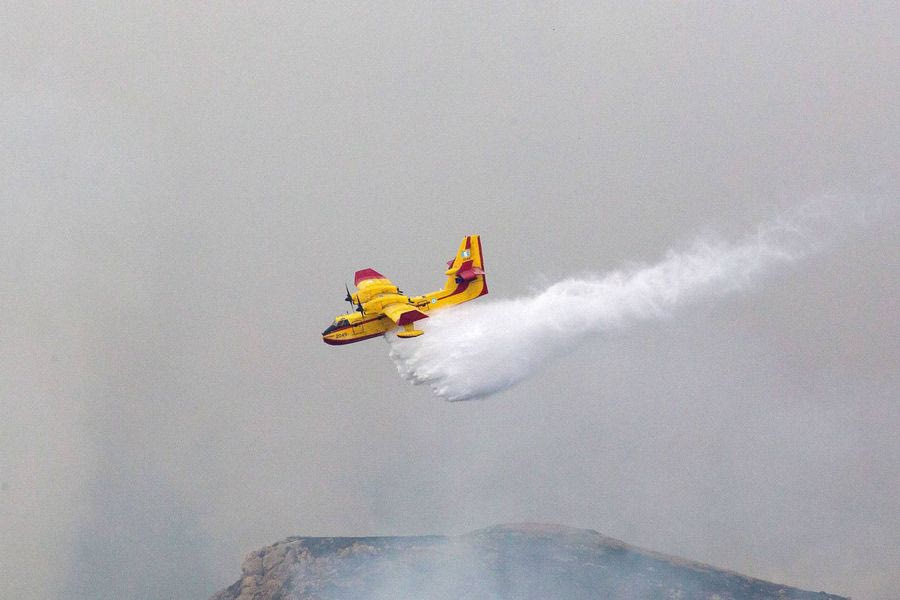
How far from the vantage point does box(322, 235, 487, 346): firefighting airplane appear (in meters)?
77.9

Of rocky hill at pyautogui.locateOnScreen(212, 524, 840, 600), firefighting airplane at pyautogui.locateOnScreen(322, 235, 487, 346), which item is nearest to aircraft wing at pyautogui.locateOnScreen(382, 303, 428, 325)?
firefighting airplane at pyautogui.locateOnScreen(322, 235, 487, 346)

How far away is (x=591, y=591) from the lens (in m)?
135

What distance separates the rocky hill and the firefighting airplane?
6536cm

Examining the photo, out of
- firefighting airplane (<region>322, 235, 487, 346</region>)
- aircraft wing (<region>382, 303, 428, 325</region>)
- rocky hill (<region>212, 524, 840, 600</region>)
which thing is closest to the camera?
aircraft wing (<region>382, 303, 428, 325</region>)

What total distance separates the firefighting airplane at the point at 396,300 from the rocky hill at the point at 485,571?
65.4m

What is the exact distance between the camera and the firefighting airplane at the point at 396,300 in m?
77.9

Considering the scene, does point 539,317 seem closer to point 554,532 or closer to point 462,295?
point 462,295

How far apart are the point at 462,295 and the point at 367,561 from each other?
72.7 metres

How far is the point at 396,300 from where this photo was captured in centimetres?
7919

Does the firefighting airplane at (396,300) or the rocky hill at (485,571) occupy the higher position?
the firefighting airplane at (396,300)

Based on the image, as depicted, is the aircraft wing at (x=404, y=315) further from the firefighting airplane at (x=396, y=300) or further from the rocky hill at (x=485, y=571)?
the rocky hill at (x=485, y=571)

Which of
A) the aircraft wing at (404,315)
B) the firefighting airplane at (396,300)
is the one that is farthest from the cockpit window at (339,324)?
the aircraft wing at (404,315)

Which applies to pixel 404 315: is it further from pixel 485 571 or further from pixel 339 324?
pixel 485 571

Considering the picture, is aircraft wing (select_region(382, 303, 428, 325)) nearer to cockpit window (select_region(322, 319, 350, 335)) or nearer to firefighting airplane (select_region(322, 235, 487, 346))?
firefighting airplane (select_region(322, 235, 487, 346))
